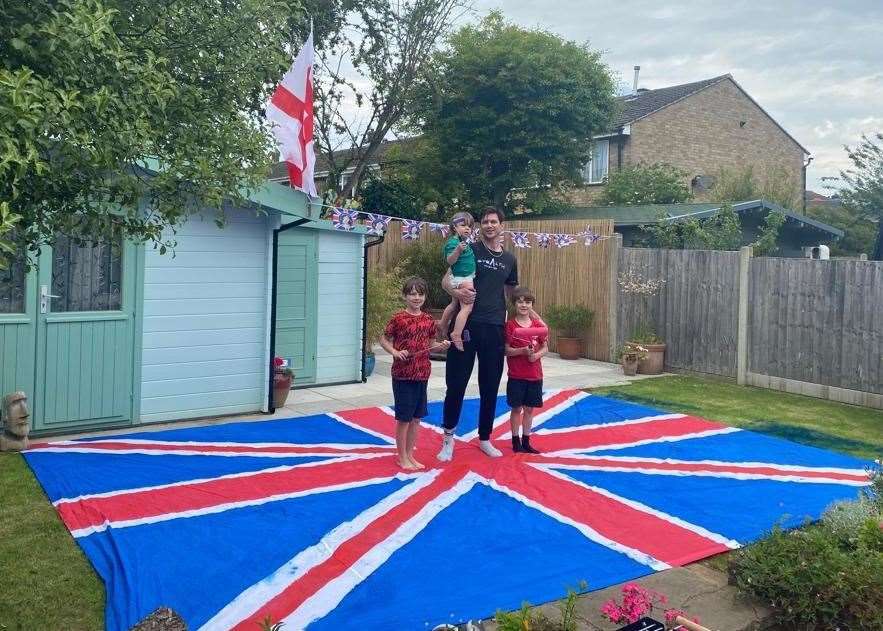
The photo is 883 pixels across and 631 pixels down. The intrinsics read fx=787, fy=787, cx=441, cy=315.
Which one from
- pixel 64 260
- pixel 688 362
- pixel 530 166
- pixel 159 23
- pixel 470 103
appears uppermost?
pixel 470 103

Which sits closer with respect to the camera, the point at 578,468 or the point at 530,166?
the point at 578,468

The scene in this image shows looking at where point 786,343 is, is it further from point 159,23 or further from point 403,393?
point 159,23

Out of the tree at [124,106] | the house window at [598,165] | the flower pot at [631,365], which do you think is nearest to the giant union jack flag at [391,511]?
the tree at [124,106]

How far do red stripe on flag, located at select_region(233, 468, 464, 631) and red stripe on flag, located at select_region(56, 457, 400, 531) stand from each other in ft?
1.79

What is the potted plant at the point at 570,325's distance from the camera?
12.8m

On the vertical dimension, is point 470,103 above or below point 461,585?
above

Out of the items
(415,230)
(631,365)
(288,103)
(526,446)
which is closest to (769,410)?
(631,365)

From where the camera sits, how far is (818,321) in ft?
32.0

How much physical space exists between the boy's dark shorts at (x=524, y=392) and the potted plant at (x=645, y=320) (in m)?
5.24

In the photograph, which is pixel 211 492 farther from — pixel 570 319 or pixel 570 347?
pixel 570 319

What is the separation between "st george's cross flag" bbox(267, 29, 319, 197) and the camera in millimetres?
7367

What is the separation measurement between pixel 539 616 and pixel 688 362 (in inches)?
344

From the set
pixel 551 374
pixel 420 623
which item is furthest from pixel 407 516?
pixel 551 374

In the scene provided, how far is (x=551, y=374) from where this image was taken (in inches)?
438
